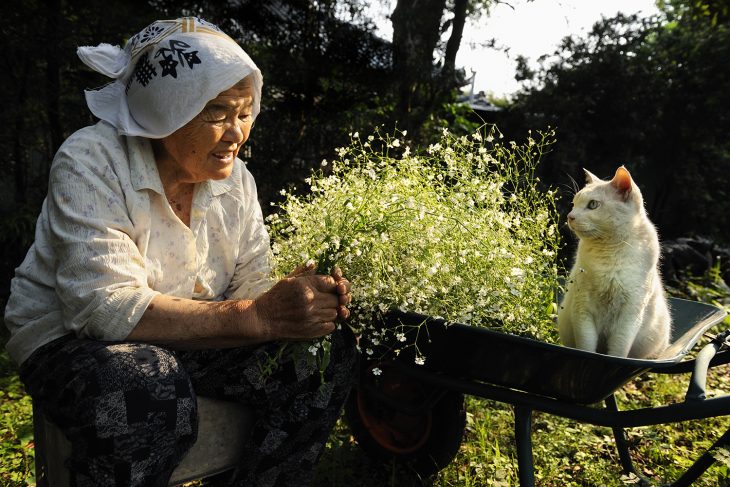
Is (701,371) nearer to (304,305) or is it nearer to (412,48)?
(304,305)

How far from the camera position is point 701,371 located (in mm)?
1686

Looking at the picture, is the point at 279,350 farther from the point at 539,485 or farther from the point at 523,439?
the point at 539,485

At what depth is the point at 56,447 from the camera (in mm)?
1712

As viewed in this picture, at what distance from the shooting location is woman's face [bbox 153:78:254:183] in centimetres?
180

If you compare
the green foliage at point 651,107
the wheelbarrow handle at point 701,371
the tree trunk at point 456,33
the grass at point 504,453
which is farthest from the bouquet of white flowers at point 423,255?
the green foliage at point 651,107

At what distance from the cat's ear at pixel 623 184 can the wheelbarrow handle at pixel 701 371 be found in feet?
1.85

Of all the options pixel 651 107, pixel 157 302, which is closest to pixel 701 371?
pixel 157 302

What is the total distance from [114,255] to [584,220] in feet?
4.88

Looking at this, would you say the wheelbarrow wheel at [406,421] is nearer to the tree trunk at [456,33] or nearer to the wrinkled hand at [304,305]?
the wrinkled hand at [304,305]

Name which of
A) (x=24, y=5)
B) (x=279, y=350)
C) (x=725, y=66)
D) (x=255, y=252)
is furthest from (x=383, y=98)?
(x=725, y=66)

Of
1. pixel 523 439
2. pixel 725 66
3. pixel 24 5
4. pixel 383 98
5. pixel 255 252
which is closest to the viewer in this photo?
pixel 523 439

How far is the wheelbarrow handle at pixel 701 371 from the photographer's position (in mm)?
1575

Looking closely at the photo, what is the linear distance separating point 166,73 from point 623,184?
4.95 feet

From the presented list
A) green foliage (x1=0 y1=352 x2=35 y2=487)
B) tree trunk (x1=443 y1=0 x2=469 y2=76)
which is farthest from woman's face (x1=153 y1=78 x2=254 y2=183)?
tree trunk (x1=443 y1=0 x2=469 y2=76)
